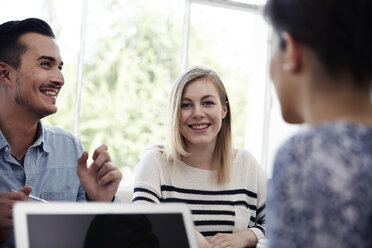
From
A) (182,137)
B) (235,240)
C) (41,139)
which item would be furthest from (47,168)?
(235,240)

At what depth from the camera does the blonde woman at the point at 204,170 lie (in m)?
2.09

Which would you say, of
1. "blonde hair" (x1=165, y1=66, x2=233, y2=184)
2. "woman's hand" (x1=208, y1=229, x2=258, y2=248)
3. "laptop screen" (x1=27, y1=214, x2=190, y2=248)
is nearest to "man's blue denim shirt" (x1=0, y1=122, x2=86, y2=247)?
"blonde hair" (x1=165, y1=66, x2=233, y2=184)

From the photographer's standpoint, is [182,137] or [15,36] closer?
[15,36]

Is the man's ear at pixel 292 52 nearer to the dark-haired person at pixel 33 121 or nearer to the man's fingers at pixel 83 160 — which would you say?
the man's fingers at pixel 83 160

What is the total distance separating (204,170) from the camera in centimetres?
219

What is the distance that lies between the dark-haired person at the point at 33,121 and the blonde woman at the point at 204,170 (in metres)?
0.40

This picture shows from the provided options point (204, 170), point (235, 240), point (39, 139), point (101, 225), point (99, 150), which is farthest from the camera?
point (204, 170)

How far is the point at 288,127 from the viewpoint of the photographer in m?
4.43

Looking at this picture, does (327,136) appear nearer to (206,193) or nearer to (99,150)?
(99,150)

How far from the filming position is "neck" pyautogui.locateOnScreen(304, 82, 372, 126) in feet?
2.17

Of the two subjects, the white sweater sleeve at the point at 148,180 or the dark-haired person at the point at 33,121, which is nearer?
the dark-haired person at the point at 33,121

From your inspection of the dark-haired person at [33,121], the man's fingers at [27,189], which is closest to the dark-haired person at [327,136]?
the man's fingers at [27,189]

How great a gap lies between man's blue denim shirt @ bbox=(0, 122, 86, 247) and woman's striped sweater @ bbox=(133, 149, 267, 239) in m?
0.35

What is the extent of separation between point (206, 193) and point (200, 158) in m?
0.19
